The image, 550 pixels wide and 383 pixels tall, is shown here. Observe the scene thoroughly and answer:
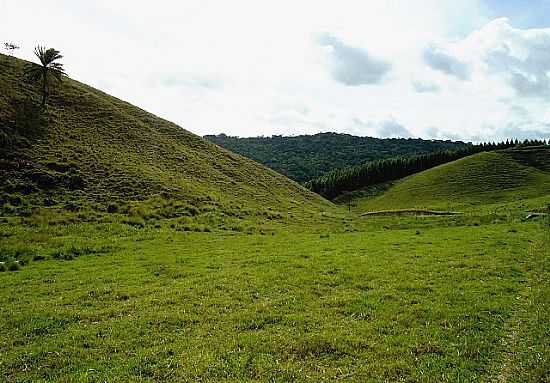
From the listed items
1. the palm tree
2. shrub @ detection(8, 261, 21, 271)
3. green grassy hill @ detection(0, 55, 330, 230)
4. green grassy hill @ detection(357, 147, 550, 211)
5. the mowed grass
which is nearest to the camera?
the mowed grass

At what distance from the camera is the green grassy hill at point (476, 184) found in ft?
338

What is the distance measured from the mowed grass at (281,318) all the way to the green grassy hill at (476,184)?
81861 millimetres

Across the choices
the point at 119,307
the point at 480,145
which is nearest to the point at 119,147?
the point at 119,307

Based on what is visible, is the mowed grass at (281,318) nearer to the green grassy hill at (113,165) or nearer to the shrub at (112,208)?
the shrub at (112,208)

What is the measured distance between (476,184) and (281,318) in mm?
118251

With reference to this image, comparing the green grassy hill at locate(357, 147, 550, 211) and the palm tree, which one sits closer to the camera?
the palm tree

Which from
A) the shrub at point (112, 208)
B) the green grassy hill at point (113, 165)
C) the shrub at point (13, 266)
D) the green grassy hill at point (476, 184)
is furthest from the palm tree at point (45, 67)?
the green grassy hill at point (476, 184)

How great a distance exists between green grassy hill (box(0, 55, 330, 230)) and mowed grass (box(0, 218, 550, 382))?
19980mm

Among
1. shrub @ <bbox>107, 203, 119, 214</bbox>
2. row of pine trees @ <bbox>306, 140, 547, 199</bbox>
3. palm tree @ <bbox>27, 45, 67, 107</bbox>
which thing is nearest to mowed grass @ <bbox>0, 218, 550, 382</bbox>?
shrub @ <bbox>107, 203, 119, 214</bbox>

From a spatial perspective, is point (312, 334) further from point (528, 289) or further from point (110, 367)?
point (528, 289)

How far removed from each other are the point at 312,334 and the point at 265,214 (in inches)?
1480

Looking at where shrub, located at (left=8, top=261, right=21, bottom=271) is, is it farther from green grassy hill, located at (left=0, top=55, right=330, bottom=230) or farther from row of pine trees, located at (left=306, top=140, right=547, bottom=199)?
row of pine trees, located at (left=306, top=140, right=547, bottom=199)

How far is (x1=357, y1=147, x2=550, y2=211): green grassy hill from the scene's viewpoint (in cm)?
10300

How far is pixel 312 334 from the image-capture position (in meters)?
11.9
